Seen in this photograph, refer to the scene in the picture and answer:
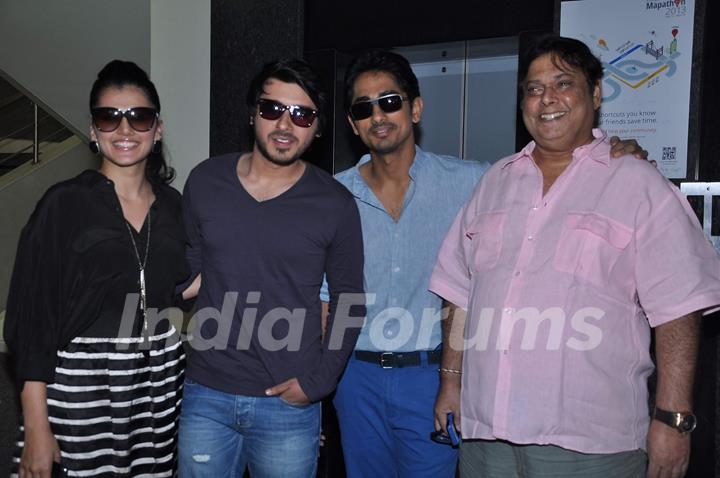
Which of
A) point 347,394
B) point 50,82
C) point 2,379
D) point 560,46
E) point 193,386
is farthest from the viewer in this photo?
point 50,82

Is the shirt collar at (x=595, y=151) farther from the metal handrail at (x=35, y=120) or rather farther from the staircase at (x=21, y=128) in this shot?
the staircase at (x=21, y=128)

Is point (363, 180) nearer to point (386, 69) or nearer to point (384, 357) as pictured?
point (386, 69)

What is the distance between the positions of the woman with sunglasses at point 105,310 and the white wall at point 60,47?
10.4ft

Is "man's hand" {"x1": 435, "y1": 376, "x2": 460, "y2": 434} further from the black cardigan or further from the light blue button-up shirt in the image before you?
the black cardigan

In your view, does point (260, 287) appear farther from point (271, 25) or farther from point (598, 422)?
point (271, 25)

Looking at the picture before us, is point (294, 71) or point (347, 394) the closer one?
point (294, 71)

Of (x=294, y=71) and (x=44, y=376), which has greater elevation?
(x=294, y=71)

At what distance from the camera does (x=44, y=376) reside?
220cm

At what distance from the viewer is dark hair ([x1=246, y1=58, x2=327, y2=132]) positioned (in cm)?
260

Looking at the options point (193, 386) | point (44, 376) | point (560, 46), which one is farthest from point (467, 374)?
point (44, 376)

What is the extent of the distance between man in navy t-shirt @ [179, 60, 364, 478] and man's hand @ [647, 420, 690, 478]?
1.05 m

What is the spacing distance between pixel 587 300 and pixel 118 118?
5.36 ft

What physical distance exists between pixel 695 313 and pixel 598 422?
1.41 feet

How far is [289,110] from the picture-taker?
2.57 meters
